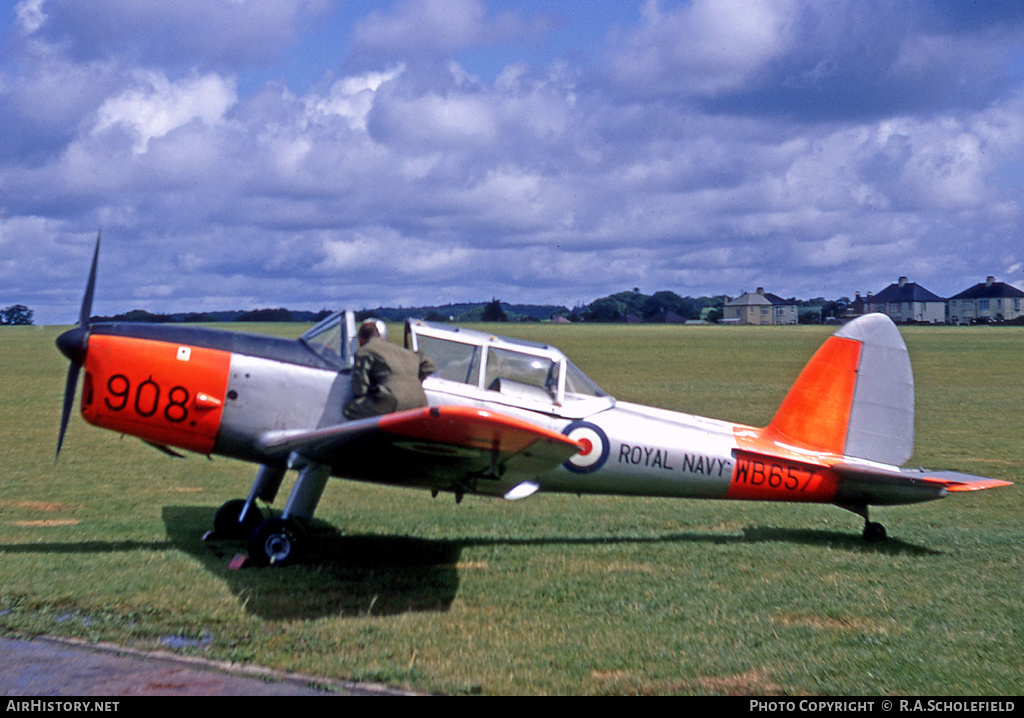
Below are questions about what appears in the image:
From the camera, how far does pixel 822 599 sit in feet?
21.9

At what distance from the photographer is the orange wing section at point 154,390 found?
7.02 metres

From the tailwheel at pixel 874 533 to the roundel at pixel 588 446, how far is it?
282 cm

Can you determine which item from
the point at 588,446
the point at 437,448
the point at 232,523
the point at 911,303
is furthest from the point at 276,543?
the point at 911,303

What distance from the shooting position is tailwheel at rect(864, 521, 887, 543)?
28.2 ft

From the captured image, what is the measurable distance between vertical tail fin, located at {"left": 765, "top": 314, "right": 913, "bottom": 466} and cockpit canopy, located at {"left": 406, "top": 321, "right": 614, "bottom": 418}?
92.1 inches

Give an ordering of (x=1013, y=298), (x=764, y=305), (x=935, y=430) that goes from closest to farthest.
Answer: (x=935, y=430), (x=1013, y=298), (x=764, y=305)

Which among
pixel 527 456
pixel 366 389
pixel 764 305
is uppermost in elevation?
pixel 764 305

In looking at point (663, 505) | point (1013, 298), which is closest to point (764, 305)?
point (1013, 298)

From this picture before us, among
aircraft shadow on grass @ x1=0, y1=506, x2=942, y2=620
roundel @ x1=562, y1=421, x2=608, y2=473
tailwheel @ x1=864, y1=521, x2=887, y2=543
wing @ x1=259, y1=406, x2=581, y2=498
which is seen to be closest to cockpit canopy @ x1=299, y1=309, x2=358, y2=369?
wing @ x1=259, y1=406, x2=581, y2=498

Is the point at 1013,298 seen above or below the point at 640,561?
above

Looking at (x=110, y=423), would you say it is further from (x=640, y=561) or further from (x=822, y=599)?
(x=822, y=599)

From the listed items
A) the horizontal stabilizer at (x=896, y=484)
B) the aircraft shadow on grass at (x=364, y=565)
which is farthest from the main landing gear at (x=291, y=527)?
the horizontal stabilizer at (x=896, y=484)

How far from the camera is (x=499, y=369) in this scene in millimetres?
7691
